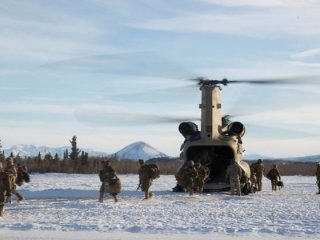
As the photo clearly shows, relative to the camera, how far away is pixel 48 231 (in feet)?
43.5

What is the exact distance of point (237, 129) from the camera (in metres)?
27.1

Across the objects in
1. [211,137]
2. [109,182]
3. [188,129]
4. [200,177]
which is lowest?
[109,182]

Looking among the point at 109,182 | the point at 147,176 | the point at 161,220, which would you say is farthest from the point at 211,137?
the point at 161,220

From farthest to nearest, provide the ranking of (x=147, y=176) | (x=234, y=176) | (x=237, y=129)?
(x=237, y=129)
(x=234, y=176)
(x=147, y=176)

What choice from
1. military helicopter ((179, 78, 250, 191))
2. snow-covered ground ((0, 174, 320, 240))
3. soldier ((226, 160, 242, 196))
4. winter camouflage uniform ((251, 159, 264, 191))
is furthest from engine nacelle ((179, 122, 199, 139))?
snow-covered ground ((0, 174, 320, 240))

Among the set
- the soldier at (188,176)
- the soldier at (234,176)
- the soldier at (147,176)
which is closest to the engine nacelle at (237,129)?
the soldier at (234,176)

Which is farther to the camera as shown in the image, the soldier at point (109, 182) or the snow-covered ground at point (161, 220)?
the soldier at point (109, 182)

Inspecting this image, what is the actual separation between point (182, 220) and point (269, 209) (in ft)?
12.8

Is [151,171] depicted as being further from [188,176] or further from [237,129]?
[237,129]

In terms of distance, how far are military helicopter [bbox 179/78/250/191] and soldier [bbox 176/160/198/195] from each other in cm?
202

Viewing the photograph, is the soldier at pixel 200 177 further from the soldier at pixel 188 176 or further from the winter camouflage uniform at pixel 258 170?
the winter camouflage uniform at pixel 258 170

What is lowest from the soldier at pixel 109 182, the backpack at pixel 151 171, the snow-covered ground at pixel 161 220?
the snow-covered ground at pixel 161 220

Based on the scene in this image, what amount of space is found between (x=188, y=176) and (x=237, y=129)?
4435 millimetres

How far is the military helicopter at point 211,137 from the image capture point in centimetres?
2592
